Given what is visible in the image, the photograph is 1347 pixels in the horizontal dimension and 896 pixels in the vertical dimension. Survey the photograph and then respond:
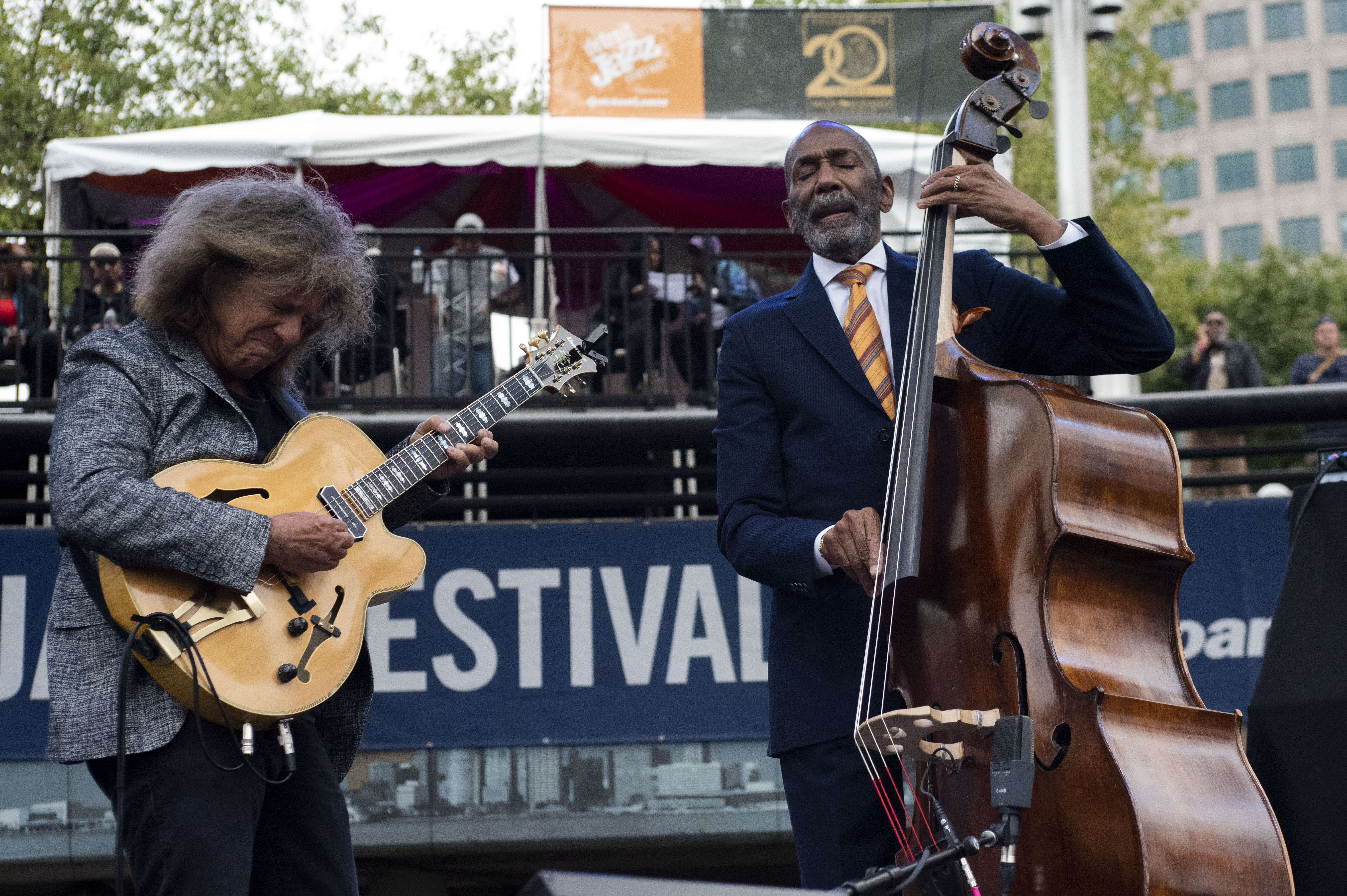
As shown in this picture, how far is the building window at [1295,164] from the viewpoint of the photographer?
2328 inches

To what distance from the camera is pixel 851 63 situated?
29.5ft

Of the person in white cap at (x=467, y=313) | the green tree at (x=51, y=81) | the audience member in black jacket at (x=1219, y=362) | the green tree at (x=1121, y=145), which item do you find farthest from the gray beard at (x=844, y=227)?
the green tree at (x=1121, y=145)

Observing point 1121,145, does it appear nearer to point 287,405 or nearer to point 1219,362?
point 1219,362

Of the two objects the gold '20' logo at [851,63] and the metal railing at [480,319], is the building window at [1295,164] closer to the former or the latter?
the gold '20' logo at [851,63]

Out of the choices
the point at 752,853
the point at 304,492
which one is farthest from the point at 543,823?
the point at 304,492

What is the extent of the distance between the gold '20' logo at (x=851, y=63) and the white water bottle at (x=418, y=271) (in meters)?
3.05

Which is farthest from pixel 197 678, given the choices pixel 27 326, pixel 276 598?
pixel 27 326

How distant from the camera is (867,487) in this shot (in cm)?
261

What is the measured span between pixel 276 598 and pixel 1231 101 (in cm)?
6584

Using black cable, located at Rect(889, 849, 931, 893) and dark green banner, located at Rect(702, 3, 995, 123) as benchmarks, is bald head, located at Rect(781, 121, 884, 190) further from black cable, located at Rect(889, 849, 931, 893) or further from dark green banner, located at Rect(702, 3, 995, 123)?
dark green banner, located at Rect(702, 3, 995, 123)

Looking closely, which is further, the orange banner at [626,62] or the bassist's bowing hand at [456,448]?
the orange banner at [626,62]

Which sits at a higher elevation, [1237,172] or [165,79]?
[1237,172]

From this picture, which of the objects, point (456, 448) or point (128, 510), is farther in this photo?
point (456, 448)

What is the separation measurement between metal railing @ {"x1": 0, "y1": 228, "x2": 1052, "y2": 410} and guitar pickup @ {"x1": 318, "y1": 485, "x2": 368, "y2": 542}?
13.8 ft
